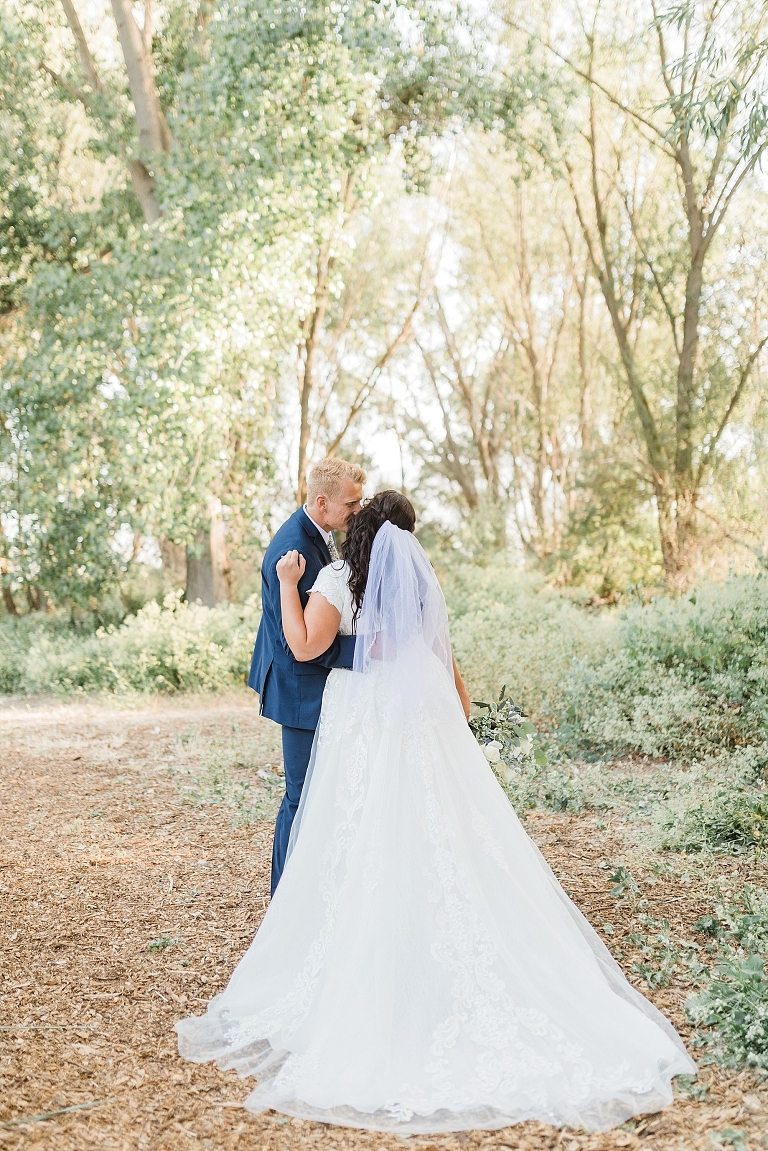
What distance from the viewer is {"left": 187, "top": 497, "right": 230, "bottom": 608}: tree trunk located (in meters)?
11.6

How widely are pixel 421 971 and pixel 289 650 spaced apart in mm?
1201

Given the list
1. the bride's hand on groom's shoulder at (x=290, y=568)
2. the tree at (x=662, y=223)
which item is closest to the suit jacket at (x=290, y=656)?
the bride's hand on groom's shoulder at (x=290, y=568)

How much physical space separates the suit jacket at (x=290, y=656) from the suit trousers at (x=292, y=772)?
65 mm

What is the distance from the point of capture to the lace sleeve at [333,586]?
3.31 m

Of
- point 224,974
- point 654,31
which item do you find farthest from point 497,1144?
point 654,31

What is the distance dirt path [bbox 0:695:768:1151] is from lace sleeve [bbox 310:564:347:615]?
4.88 ft

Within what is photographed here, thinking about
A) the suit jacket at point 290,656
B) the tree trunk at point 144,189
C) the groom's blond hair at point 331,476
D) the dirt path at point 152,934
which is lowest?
the dirt path at point 152,934

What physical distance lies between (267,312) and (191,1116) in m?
8.68

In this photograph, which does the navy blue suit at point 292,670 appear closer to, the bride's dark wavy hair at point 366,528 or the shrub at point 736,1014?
the bride's dark wavy hair at point 366,528

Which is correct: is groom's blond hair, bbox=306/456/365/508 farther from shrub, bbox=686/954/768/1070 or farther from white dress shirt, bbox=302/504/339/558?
shrub, bbox=686/954/768/1070

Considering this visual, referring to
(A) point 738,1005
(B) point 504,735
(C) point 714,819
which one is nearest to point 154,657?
(C) point 714,819

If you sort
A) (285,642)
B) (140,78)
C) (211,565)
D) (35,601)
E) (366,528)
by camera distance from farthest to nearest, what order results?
(35,601), (211,565), (140,78), (285,642), (366,528)

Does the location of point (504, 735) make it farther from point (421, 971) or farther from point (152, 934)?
point (152, 934)

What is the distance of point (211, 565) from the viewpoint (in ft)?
38.7
